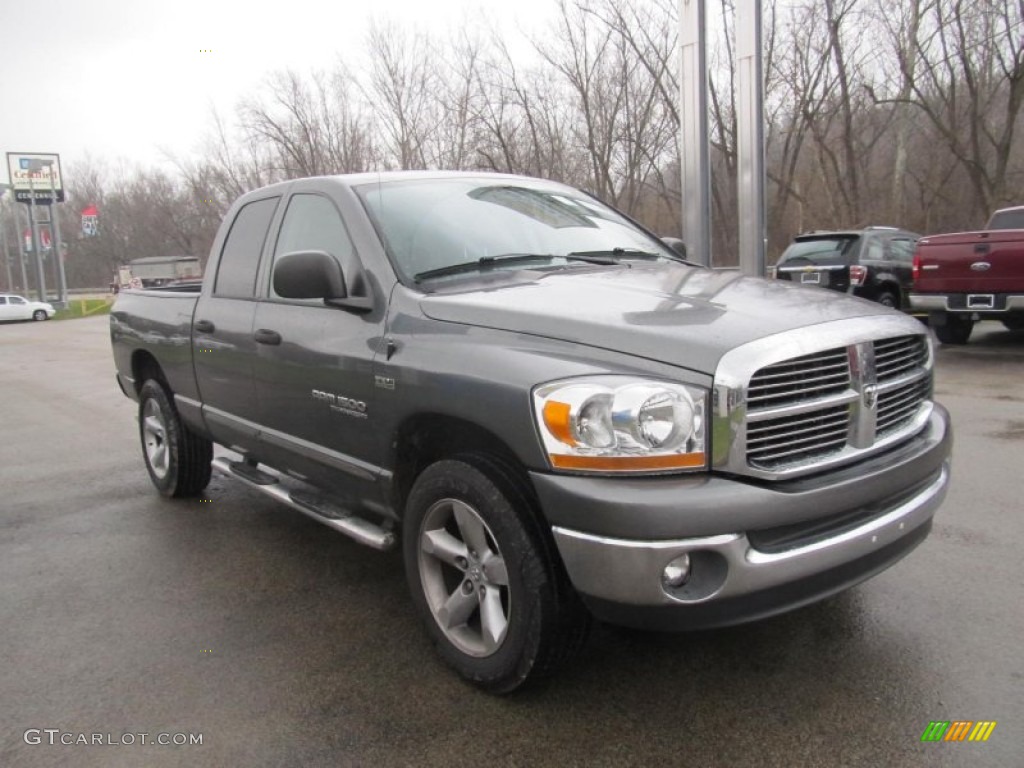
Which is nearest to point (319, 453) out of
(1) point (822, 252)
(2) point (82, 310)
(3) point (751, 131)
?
(3) point (751, 131)

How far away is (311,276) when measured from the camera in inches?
128

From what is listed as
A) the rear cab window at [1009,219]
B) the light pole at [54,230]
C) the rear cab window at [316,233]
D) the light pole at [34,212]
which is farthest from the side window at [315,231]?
the light pole at [34,212]

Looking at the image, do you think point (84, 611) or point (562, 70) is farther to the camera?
point (562, 70)

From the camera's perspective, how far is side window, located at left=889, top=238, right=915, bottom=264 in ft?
42.5

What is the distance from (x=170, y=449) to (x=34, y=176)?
50.8 m

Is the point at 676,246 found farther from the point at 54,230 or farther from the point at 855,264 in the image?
the point at 54,230

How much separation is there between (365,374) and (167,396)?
9.18 ft

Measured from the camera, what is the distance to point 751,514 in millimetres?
2334

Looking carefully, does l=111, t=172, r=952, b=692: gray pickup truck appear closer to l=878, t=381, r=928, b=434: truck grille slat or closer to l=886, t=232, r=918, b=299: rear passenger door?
l=878, t=381, r=928, b=434: truck grille slat

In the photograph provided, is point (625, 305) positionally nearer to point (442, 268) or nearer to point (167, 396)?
point (442, 268)

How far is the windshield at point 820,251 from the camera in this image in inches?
497

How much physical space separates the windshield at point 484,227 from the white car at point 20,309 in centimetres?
4555

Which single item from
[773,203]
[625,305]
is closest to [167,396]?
[625,305]

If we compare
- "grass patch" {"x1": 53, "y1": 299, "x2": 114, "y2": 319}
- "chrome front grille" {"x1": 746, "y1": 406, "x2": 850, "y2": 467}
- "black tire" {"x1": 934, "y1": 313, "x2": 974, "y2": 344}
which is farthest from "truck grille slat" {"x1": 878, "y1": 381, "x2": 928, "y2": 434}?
"grass patch" {"x1": 53, "y1": 299, "x2": 114, "y2": 319}
